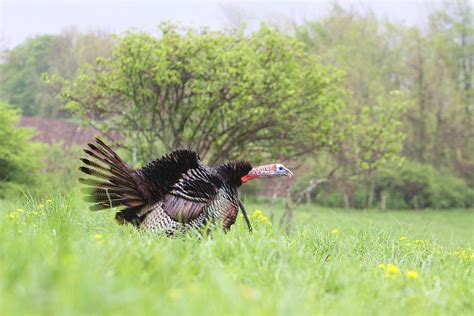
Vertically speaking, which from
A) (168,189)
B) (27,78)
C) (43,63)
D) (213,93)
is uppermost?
(43,63)

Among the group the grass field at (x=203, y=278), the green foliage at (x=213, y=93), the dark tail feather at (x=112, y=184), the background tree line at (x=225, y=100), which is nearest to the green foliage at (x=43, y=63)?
the background tree line at (x=225, y=100)

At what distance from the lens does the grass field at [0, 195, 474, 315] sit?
2.45 metres

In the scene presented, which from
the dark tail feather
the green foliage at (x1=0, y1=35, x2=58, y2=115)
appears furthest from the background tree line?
the green foliage at (x1=0, y1=35, x2=58, y2=115)

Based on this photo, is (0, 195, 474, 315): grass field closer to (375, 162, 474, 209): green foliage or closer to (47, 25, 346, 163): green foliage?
(47, 25, 346, 163): green foliage

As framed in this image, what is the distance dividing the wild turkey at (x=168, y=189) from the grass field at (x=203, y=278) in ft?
1.02

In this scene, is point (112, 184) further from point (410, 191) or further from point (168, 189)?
point (410, 191)

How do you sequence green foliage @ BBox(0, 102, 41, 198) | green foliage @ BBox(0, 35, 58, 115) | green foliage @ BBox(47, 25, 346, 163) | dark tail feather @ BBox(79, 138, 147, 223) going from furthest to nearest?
1. green foliage @ BBox(0, 35, 58, 115)
2. green foliage @ BBox(0, 102, 41, 198)
3. green foliage @ BBox(47, 25, 346, 163)
4. dark tail feather @ BBox(79, 138, 147, 223)

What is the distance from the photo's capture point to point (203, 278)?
134 inches

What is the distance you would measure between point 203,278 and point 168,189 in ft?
7.19

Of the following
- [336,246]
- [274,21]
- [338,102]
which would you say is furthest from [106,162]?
[274,21]

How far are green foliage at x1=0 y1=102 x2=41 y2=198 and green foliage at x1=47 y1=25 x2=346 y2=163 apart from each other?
1.94m

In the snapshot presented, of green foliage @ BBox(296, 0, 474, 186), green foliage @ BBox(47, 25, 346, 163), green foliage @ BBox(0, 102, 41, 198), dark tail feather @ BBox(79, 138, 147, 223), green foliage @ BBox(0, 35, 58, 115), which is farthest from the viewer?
green foliage @ BBox(296, 0, 474, 186)

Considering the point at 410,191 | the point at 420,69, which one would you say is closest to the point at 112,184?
the point at 410,191

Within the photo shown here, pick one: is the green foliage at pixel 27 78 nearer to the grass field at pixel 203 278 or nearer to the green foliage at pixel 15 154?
the green foliage at pixel 15 154
